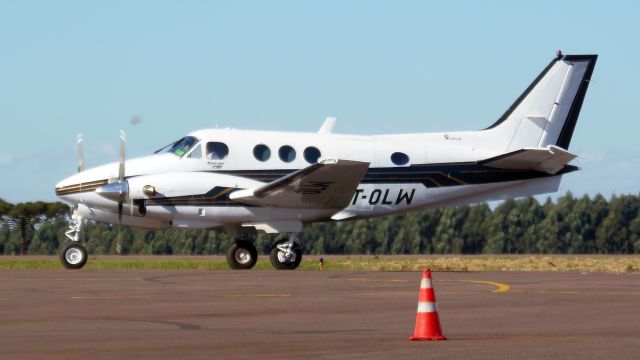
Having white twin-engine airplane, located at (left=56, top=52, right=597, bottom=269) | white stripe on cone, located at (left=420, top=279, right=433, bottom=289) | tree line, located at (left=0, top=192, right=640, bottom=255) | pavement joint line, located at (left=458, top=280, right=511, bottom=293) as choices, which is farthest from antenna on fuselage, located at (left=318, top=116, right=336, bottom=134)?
tree line, located at (left=0, top=192, right=640, bottom=255)

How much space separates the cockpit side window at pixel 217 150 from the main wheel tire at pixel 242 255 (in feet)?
7.60

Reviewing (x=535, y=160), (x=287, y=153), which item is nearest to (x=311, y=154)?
(x=287, y=153)

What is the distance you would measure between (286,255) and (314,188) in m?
1.92

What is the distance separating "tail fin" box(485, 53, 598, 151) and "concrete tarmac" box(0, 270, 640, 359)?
8624 millimetres

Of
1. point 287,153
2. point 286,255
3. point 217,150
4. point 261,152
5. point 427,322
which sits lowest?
point 286,255

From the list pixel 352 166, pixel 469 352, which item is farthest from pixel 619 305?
pixel 352 166

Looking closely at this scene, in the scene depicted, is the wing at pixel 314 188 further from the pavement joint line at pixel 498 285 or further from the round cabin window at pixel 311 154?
the pavement joint line at pixel 498 285

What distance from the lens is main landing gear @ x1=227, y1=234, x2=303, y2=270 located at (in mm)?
28516

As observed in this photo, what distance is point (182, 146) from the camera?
2867 centimetres

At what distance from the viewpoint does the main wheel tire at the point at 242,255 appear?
1134 inches

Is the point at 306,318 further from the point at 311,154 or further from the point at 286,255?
the point at 311,154

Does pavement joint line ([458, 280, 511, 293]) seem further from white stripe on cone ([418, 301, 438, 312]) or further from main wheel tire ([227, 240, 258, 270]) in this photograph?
main wheel tire ([227, 240, 258, 270])

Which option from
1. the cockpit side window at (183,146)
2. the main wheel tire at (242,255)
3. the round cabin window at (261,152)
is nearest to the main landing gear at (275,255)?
the main wheel tire at (242,255)

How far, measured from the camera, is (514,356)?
34.9 feet
